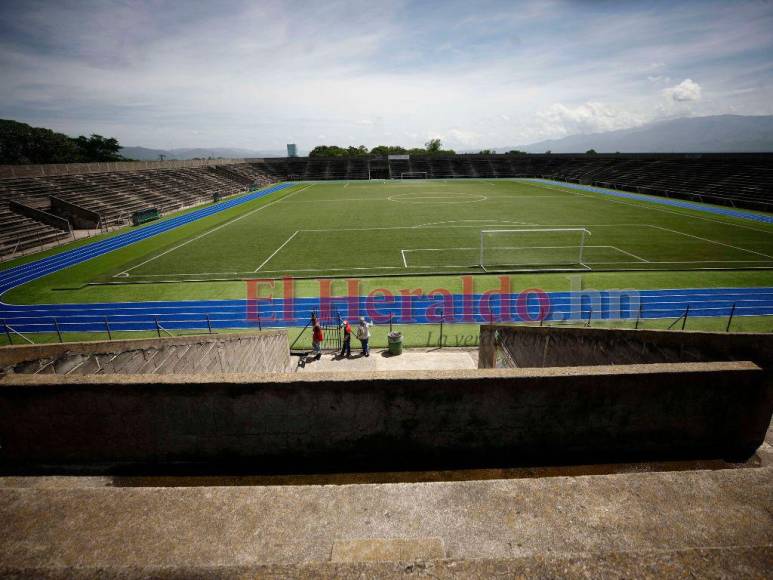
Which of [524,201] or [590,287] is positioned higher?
[524,201]

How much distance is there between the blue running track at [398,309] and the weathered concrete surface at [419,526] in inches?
437

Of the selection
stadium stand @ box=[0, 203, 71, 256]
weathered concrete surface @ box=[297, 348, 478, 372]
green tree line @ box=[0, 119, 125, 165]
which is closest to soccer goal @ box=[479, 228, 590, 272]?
weathered concrete surface @ box=[297, 348, 478, 372]

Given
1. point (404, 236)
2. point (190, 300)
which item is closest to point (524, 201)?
point (404, 236)

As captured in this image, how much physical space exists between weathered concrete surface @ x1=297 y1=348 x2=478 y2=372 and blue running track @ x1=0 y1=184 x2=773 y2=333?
249 cm

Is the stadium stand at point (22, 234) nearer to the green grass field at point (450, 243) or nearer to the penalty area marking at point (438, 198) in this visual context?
the green grass field at point (450, 243)

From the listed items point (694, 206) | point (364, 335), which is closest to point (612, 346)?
point (364, 335)

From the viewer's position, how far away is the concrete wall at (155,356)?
6121 mm

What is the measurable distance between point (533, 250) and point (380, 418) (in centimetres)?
2089

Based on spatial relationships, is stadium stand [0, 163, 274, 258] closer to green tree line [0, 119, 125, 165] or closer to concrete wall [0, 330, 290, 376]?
concrete wall [0, 330, 290, 376]

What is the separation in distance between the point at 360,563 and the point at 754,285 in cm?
2196

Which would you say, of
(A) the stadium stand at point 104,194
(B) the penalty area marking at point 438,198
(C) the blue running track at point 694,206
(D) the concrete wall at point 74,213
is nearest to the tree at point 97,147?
(A) the stadium stand at point 104,194

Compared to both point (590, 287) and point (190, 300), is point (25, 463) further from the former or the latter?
point (590, 287)

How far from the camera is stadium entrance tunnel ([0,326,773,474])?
3574 mm

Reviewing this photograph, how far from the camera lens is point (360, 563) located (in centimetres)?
214
